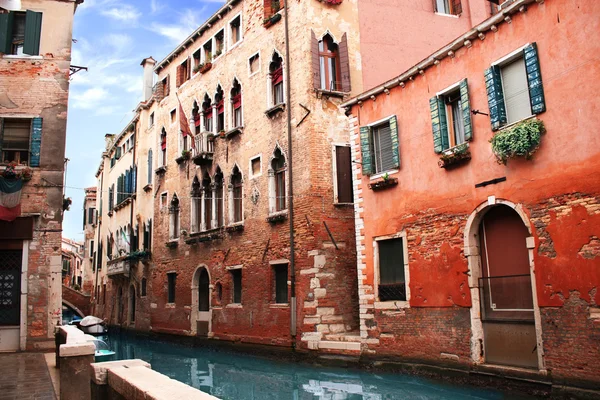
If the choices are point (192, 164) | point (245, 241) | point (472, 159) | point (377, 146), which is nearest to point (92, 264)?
point (192, 164)

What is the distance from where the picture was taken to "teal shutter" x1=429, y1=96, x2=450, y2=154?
396 inches

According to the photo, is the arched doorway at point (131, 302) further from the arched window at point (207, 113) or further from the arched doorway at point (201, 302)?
the arched window at point (207, 113)

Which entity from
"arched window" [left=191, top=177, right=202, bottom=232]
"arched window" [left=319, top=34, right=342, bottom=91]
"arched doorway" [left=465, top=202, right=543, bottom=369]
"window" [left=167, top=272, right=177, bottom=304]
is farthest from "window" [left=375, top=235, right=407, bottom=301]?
"window" [left=167, top=272, right=177, bottom=304]

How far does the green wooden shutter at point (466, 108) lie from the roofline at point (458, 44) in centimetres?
71

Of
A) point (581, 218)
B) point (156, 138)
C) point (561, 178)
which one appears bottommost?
point (581, 218)

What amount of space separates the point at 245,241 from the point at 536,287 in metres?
9.50

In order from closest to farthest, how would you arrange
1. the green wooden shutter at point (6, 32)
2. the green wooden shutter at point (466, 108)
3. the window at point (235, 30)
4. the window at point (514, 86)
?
the window at point (514, 86), the green wooden shutter at point (466, 108), the green wooden shutter at point (6, 32), the window at point (235, 30)

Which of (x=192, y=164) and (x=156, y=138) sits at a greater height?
(x=156, y=138)

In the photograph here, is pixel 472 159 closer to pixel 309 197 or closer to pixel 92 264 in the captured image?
pixel 309 197

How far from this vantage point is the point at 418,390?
31.2ft

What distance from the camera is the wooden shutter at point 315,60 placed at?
14.4 metres

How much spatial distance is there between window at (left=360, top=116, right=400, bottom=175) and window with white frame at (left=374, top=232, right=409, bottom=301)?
4.97 ft

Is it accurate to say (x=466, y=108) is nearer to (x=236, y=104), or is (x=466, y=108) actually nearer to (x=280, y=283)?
(x=280, y=283)

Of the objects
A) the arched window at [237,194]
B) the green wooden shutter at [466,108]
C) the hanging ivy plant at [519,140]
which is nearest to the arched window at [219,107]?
the arched window at [237,194]
